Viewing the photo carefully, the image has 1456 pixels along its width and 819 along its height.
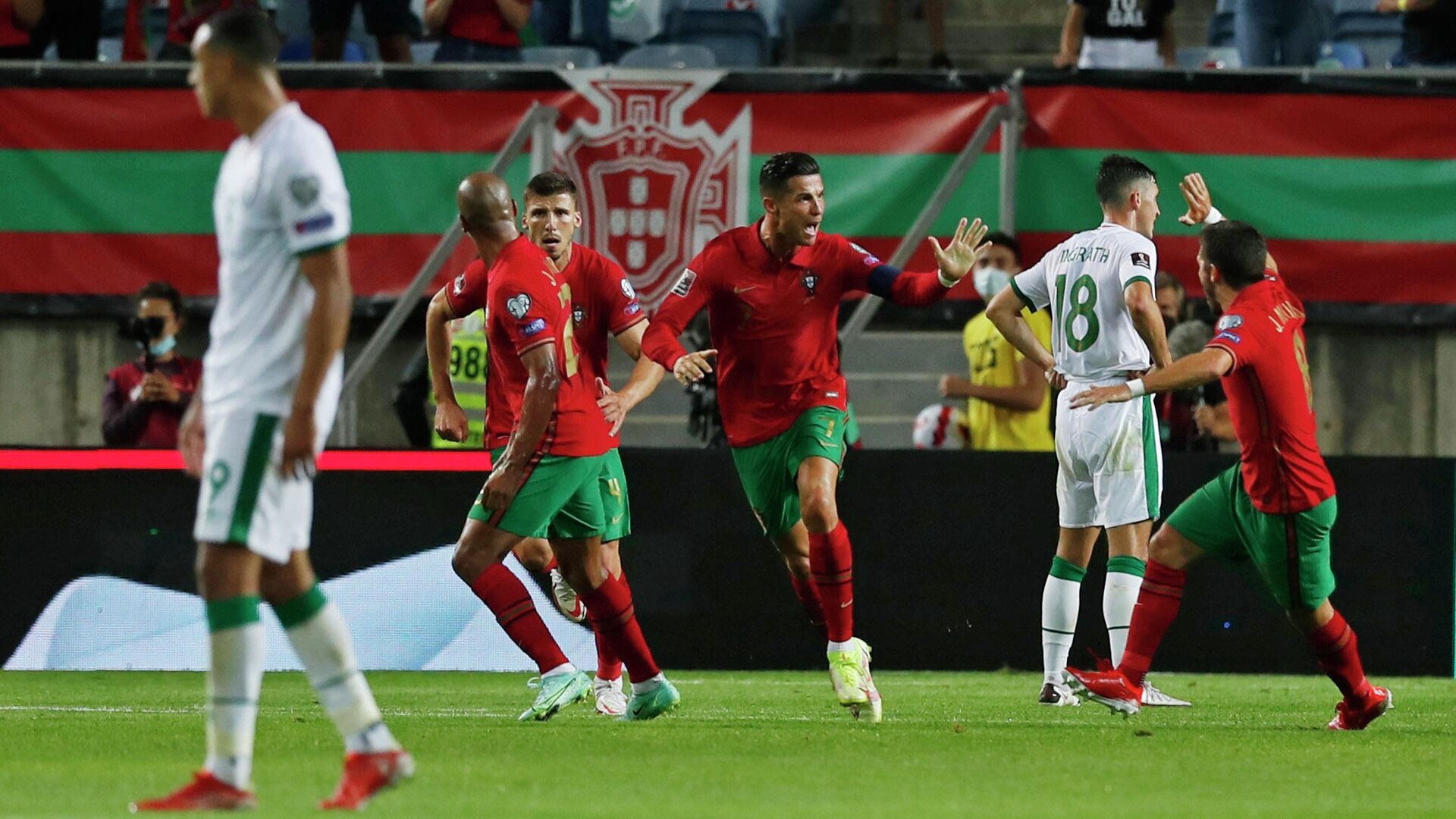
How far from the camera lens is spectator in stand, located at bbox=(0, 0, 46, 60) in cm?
1361

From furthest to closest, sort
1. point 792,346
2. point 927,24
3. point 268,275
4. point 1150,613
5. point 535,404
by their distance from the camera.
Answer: point 927,24
point 792,346
point 1150,613
point 535,404
point 268,275

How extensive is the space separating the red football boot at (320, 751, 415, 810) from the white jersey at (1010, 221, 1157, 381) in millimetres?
4364

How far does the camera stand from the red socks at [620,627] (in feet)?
25.9

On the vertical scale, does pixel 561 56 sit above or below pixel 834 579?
above

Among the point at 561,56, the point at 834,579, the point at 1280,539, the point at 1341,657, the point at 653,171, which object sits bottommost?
the point at 1341,657

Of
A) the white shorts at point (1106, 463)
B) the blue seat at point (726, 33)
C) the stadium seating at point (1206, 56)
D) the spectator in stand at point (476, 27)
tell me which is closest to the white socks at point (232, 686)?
the white shorts at point (1106, 463)

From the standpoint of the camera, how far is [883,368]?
1328 centimetres

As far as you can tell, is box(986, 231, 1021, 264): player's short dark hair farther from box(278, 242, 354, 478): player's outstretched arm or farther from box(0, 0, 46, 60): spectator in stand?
box(278, 242, 354, 478): player's outstretched arm

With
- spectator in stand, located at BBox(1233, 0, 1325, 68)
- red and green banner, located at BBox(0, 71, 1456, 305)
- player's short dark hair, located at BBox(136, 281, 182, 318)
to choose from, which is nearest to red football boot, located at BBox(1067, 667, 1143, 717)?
red and green banner, located at BBox(0, 71, 1456, 305)

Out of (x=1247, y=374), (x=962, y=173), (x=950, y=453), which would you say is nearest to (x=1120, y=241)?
(x=1247, y=374)

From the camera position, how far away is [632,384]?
830 cm

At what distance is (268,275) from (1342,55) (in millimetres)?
11738

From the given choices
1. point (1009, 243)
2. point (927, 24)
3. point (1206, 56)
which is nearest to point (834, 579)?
point (1009, 243)

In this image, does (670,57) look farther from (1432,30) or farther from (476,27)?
(1432,30)
